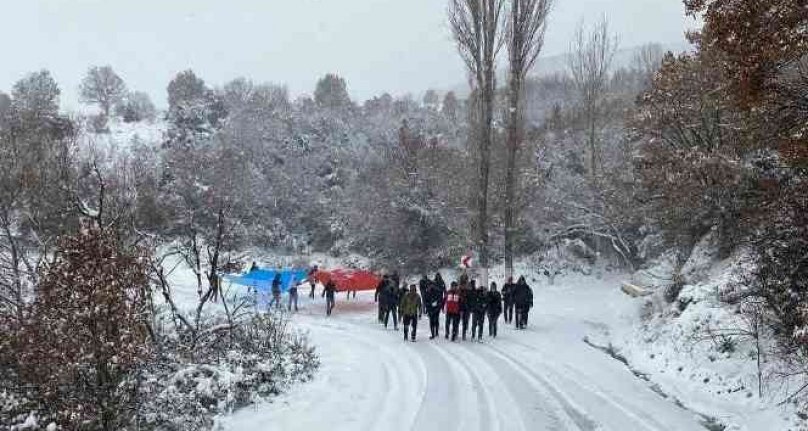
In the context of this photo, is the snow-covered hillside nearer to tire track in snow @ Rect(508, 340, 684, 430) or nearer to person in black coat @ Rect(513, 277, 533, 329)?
tire track in snow @ Rect(508, 340, 684, 430)

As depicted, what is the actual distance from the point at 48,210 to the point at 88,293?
12.1 m

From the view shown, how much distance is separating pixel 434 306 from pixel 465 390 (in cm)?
666

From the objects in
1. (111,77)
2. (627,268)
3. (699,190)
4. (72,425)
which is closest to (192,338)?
(72,425)

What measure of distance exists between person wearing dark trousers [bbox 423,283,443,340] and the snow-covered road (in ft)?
1.26

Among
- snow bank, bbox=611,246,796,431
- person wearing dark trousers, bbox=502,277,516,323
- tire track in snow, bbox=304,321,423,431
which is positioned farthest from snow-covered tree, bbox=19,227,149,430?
person wearing dark trousers, bbox=502,277,516,323

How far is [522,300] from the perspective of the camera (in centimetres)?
1859

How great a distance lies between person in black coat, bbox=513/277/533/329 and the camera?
1858 cm

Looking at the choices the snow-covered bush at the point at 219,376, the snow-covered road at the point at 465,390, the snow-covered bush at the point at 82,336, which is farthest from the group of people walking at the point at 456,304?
the snow-covered bush at the point at 82,336

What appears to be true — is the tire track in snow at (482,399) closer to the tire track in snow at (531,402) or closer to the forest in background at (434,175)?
the tire track in snow at (531,402)

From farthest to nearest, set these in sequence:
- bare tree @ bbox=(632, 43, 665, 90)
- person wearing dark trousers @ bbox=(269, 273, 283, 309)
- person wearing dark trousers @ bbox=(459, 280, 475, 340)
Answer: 1. bare tree @ bbox=(632, 43, 665, 90)
2. person wearing dark trousers @ bbox=(269, 273, 283, 309)
3. person wearing dark trousers @ bbox=(459, 280, 475, 340)

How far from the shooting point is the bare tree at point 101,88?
68.4 m

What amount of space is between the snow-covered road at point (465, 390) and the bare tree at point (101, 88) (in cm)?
6046

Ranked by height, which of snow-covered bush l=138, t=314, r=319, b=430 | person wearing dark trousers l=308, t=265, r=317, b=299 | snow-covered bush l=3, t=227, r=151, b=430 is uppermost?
snow-covered bush l=3, t=227, r=151, b=430

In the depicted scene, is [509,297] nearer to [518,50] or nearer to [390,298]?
[390,298]
